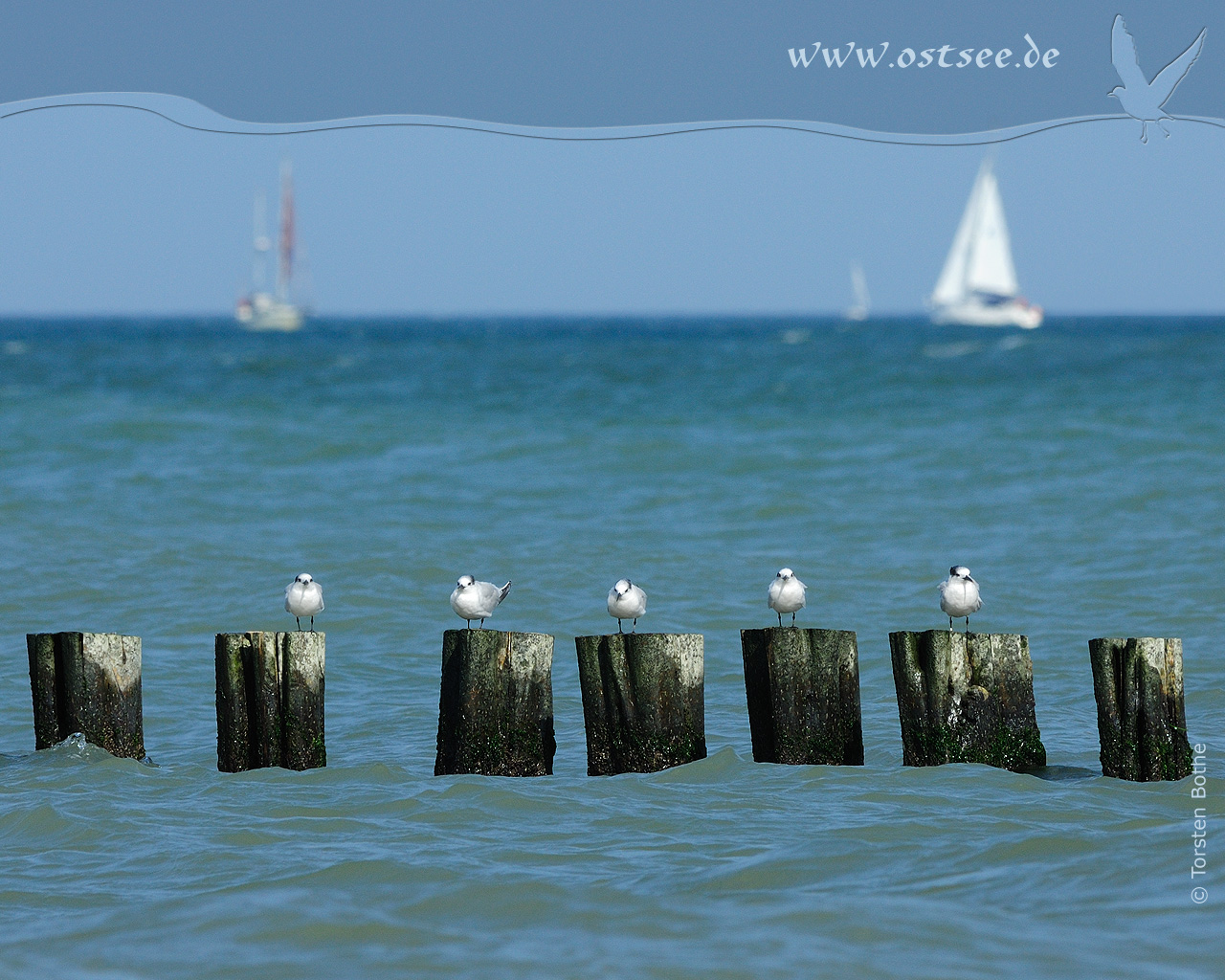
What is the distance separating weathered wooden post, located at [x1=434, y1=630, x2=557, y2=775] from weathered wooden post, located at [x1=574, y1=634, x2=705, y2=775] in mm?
206

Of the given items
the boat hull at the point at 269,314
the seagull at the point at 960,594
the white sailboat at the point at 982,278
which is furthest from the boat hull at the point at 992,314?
the seagull at the point at 960,594

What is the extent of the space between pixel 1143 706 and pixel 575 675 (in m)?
3.44

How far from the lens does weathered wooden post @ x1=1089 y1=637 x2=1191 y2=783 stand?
18.8 ft

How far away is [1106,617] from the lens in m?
9.53

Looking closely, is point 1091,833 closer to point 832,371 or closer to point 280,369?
point 832,371

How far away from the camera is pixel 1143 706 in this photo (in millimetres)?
5750

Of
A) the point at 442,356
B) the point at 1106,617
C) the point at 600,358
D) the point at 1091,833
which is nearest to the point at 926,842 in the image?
the point at 1091,833

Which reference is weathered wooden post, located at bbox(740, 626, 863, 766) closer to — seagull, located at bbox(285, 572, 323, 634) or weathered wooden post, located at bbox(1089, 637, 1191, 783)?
weathered wooden post, located at bbox(1089, 637, 1191, 783)

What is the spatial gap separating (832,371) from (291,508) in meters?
18.4

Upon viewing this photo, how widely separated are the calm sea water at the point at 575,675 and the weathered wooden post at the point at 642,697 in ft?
0.47

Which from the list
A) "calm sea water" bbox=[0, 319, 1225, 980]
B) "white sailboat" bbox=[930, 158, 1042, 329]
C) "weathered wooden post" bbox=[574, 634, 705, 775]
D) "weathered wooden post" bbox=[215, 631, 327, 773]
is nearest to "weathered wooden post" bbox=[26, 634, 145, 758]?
"calm sea water" bbox=[0, 319, 1225, 980]

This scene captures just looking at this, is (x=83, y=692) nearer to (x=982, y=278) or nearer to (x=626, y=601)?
(x=626, y=601)

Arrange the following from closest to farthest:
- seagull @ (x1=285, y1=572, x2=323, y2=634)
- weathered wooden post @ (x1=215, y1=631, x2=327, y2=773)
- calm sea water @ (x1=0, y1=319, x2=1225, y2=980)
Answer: calm sea water @ (x1=0, y1=319, x2=1225, y2=980), weathered wooden post @ (x1=215, y1=631, x2=327, y2=773), seagull @ (x1=285, y1=572, x2=323, y2=634)

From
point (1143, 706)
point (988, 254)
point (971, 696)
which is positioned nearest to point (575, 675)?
point (971, 696)
